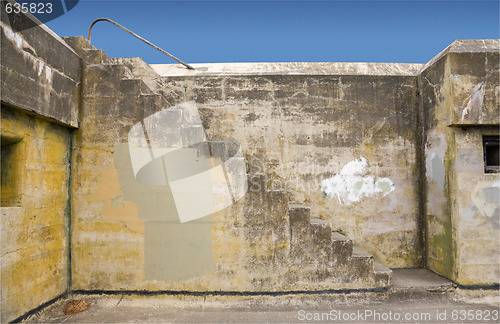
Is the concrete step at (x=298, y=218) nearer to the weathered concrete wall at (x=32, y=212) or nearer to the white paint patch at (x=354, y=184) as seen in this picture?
the white paint patch at (x=354, y=184)

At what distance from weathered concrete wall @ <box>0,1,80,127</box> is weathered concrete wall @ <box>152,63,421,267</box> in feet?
5.46

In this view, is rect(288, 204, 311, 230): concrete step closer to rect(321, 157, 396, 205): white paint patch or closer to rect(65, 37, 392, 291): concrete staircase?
rect(65, 37, 392, 291): concrete staircase

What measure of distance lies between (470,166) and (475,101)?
1043 millimetres

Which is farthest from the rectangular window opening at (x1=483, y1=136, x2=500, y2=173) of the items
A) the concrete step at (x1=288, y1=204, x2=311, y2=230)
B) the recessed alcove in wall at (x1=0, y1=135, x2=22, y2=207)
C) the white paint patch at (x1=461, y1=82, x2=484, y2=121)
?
the recessed alcove in wall at (x1=0, y1=135, x2=22, y2=207)

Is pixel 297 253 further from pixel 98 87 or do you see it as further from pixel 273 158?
pixel 98 87

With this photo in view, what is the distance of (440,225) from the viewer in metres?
5.18

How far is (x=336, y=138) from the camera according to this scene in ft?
18.8

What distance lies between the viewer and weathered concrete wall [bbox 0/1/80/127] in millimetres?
3549

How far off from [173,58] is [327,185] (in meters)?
3.94

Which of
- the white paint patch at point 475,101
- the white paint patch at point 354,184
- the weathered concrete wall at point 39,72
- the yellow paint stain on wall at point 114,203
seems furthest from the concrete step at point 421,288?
the weathered concrete wall at point 39,72

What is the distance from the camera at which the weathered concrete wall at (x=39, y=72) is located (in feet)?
11.6

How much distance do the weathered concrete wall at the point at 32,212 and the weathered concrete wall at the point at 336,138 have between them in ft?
7.52

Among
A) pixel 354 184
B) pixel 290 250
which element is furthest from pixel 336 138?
pixel 290 250

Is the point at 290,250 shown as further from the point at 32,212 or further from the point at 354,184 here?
the point at 32,212
